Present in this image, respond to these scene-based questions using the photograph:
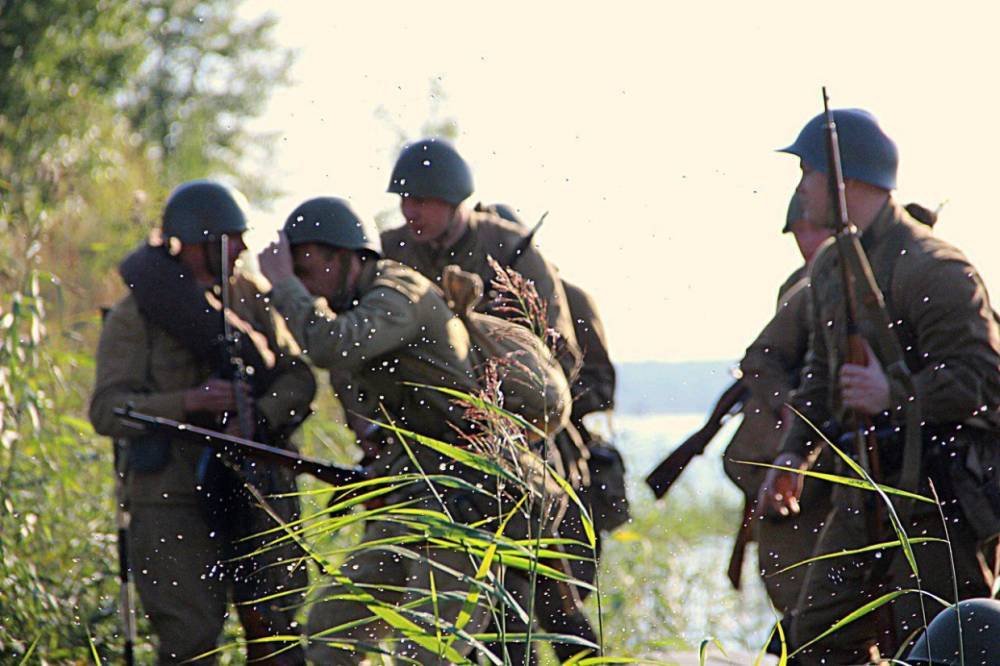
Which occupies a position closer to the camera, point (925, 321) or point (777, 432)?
point (925, 321)

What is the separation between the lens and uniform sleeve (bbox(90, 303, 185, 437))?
519 cm

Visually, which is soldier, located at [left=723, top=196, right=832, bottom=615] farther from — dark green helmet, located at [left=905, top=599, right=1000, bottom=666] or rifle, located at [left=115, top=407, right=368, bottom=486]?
dark green helmet, located at [left=905, top=599, right=1000, bottom=666]

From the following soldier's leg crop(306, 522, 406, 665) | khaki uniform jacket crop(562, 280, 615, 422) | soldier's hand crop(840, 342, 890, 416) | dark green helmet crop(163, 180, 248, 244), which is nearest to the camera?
soldier's hand crop(840, 342, 890, 416)

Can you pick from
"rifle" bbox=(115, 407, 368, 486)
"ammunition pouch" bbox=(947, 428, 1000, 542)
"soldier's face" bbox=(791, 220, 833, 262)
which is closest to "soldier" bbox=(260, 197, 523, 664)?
"rifle" bbox=(115, 407, 368, 486)

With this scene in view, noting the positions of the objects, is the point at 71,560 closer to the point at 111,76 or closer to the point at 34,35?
the point at 34,35

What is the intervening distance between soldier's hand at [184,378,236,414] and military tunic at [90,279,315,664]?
0.11 ft

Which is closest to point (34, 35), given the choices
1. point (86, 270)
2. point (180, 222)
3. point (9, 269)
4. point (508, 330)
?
point (86, 270)

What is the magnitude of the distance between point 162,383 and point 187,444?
0.76ft

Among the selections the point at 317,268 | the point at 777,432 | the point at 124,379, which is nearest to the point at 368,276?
the point at 317,268

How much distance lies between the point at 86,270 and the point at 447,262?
26.0 ft

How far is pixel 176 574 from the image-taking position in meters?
5.22

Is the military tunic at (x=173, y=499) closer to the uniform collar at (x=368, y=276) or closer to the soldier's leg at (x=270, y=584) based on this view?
the soldier's leg at (x=270, y=584)

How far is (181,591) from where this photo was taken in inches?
204

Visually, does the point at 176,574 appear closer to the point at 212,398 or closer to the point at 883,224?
the point at 212,398
